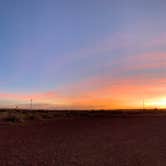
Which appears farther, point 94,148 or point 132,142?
point 132,142

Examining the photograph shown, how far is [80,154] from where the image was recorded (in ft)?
45.2

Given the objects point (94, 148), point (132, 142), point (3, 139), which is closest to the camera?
point (94, 148)

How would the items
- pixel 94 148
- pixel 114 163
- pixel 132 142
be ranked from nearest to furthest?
pixel 114 163 < pixel 94 148 < pixel 132 142

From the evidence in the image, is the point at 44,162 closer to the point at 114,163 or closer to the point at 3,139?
the point at 114,163

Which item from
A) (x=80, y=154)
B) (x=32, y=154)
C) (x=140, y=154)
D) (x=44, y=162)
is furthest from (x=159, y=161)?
(x=32, y=154)

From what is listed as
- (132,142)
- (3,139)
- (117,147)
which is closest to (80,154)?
(117,147)

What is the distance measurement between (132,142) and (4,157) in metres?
7.13

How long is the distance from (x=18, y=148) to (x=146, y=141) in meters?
6.83

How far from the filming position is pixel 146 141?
17969 millimetres

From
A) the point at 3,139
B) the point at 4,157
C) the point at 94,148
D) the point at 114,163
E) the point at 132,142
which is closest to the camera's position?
the point at 114,163

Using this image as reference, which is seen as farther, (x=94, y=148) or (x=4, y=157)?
(x=94, y=148)

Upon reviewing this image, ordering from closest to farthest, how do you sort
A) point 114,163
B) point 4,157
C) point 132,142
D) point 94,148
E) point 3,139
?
point 114,163 < point 4,157 < point 94,148 < point 132,142 < point 3,139

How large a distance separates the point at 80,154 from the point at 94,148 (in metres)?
1.67

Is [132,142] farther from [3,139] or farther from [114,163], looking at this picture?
[3,139]
